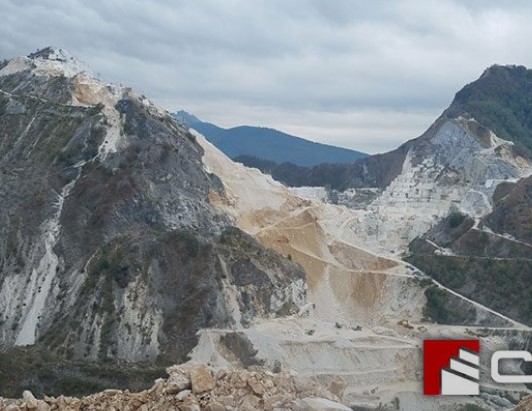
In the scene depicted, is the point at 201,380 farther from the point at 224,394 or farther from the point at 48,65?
the point at 48,65

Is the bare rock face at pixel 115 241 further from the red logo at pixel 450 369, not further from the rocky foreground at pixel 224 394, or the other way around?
the red logo at pixel 450 369

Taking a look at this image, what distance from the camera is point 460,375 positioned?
1744cm

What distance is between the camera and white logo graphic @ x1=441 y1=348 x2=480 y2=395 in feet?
56.2

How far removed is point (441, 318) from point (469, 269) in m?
6.09

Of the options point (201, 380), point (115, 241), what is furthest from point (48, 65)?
point (201, 380)

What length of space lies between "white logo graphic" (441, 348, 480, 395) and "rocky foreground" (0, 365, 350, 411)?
2113 millimetres

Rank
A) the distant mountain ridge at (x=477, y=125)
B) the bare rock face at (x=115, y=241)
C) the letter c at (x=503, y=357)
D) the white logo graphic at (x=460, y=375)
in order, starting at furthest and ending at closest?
1. the distant mountain ridge at (x=477, y=125)
2. the bare rock face at (x=115, y=241)
3. the letter c at (x=503, y=357)
4. the white logo graphic at (x=460, y=375)

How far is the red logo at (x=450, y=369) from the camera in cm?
1720

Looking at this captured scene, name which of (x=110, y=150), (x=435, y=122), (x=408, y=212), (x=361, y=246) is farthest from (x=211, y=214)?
(x=435, y=122)

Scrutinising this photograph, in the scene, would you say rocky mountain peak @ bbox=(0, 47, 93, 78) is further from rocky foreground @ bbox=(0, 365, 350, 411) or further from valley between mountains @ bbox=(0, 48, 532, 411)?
rocky foreground @ bbox=(0, 365, 350, 411)

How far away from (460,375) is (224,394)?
4.76 metres

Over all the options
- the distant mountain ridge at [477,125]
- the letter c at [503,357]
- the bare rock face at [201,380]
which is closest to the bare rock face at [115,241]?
the bare rock face at [201,380]

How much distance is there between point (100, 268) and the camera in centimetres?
Answer: 5925

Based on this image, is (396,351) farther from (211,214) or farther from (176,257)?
(211,214)
